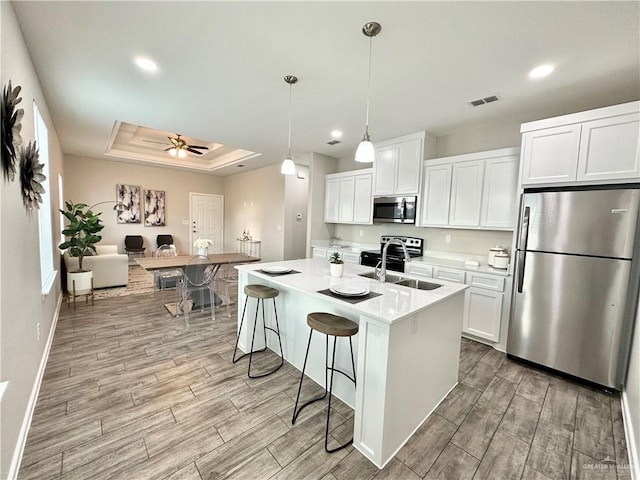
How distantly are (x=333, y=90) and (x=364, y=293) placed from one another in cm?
214

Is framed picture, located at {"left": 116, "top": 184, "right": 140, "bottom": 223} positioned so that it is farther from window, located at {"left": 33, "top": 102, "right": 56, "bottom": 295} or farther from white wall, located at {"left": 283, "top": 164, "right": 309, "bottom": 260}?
white wall, located at {"left": 283, "top": 164, "right": 309, "bottom": 260}

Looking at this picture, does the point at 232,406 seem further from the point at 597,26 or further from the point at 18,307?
the point at 597,26

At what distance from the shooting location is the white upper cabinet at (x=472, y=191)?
318 cm

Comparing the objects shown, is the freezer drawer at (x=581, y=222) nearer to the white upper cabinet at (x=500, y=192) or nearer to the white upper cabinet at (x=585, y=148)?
the white upper cabinet at (x=585, y=148)

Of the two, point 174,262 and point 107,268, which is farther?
point 107,268

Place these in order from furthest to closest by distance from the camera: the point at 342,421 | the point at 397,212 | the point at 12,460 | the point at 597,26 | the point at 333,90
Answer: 1. the point at 397,212
2. the point at 333,90
3. the point at 342,421
4. the point at 597,26
5. the point at 12,460

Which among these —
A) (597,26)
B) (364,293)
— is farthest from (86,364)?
(597,26)

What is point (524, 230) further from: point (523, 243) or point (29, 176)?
point (29, 176)

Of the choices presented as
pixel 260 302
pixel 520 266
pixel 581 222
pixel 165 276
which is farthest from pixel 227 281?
pixel 581 222

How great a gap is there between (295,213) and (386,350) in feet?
16.4

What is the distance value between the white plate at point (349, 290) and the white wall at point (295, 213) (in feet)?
13.9

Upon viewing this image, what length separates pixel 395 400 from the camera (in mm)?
1650

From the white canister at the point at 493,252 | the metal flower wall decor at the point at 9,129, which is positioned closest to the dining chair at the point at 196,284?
the metal flower wall decor at the point at 9,129

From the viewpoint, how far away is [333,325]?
5.88 feet
